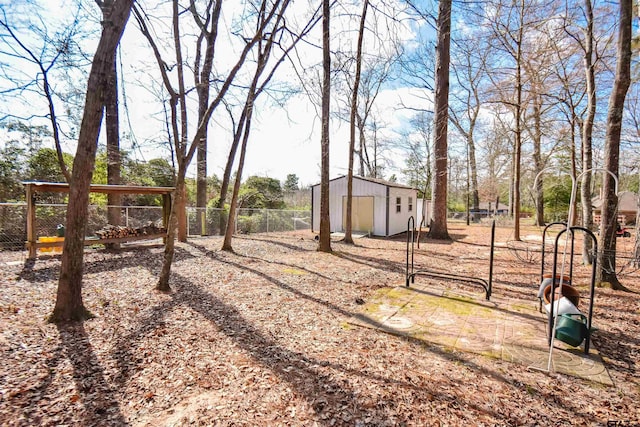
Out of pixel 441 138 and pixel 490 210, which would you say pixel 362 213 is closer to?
pixel 441 138

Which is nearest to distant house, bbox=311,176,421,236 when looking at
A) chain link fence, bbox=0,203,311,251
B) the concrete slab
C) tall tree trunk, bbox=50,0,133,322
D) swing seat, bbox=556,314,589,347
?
chain link fence, bbox=0,203,311,251

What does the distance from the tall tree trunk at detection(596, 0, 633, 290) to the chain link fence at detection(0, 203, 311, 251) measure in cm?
1137

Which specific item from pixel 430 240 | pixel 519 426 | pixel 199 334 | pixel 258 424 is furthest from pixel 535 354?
pixel 430 240

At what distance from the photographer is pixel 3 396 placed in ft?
6.94

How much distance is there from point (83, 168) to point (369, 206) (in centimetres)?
1202

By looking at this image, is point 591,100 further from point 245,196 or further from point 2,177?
point 2,177

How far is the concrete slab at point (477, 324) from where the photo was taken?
276 centimetres

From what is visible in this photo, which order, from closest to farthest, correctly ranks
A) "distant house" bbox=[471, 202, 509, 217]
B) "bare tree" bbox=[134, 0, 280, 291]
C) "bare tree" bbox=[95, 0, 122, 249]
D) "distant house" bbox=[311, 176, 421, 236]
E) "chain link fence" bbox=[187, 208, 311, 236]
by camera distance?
"bare tree" bbox=[134, 0, 280, 291] → "bare tree" bbox=[95, 0, 122, 249] → "chain link fence" bbox=[187, 208, 311, 236] → "distant house" bbox=[311, 176, 421, 236] → "distant house" bbox=[471, 202, 509, 217]

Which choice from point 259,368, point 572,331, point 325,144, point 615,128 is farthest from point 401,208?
point 259,368

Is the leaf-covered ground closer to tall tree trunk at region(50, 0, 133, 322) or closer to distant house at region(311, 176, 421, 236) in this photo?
tall tree trunk at region(50, 0, 133, 322)

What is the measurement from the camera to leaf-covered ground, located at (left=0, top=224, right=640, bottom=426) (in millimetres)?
2051

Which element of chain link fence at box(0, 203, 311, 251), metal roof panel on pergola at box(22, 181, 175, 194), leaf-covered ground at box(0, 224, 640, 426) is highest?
metal roof panel on pergola at box(22, 181, 175, 194)

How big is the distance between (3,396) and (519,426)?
3.53 metres

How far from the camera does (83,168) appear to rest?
3.33 m
